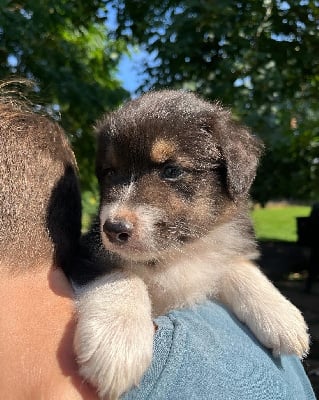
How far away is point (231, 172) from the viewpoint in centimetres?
265

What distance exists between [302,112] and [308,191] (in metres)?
3.09

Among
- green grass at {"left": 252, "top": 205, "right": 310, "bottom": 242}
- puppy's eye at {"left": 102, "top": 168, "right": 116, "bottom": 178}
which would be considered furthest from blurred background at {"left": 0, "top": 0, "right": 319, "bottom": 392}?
green grass at {"left": 252, "top": 205, "right": 310, "bottom": 242}

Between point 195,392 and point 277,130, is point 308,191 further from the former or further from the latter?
point 195,392

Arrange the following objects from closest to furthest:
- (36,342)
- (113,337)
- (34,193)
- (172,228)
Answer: (36,342), (113,337), (34,193), (172,228)

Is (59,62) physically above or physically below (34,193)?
above

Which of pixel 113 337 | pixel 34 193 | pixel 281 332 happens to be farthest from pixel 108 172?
pixel 281 332

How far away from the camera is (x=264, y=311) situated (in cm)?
246

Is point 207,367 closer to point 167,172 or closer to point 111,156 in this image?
point 167,172

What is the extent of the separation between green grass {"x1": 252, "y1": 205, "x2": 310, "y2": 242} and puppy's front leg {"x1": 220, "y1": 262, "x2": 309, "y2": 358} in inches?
676

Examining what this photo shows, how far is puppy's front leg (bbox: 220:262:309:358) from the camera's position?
236cm

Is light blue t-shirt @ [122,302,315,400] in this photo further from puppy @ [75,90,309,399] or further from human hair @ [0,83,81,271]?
human hair @ [0,83,81,271]

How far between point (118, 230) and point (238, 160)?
30.0 inches

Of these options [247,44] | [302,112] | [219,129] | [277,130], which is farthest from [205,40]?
[219,129]

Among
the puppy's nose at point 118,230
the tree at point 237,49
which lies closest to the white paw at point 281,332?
the puppy's nose at point 118,230
